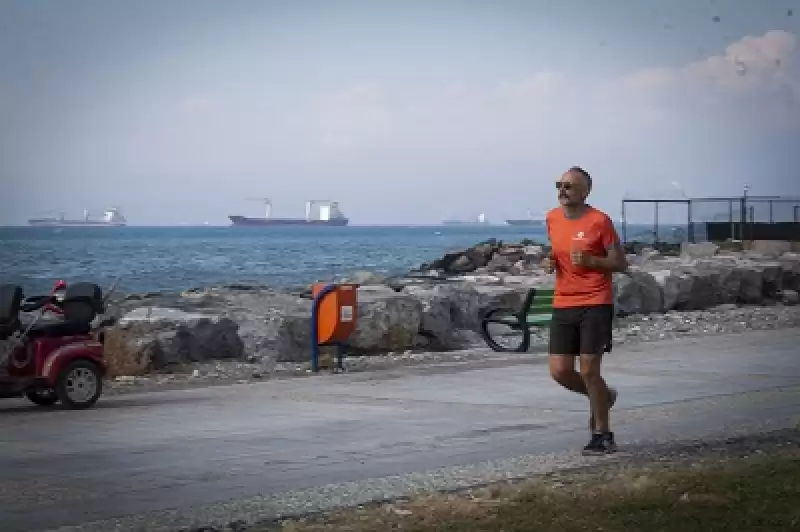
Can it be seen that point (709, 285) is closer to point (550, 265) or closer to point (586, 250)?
point (550, 265)

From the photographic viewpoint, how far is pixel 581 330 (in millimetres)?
8734

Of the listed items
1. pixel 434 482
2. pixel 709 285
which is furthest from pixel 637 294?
pixel 434 482

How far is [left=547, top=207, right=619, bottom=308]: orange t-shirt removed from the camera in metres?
8.71

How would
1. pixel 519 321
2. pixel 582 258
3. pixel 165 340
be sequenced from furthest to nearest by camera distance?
1. pixel 519 321
2. pixel 165 340
3. pixel 582 258

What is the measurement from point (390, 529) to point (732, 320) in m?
15.0

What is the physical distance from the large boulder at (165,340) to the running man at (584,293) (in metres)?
6.74

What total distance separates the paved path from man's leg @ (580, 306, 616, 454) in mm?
516

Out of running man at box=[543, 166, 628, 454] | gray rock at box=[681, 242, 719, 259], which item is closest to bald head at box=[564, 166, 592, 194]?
running man at box=[543, 166, 628, 454]

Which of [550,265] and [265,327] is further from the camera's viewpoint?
[265,327]

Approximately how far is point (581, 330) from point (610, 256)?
489 mm

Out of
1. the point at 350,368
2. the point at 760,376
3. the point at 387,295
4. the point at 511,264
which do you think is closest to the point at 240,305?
the point at 387,295

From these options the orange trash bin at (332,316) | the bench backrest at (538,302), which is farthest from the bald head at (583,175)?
the bench backrest at (538,302)

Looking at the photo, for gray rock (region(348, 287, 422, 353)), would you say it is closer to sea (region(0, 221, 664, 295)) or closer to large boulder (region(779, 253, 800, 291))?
sea (region(0, 221, 664, 295))

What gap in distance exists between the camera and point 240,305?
18.1 meters
